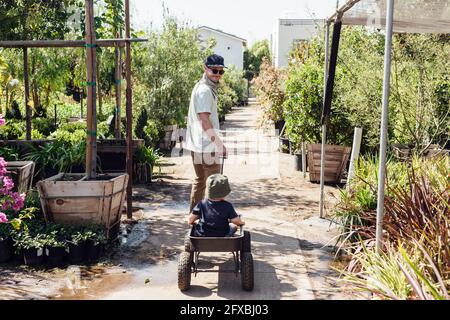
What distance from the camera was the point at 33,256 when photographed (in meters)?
5.03

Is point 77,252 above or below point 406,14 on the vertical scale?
below

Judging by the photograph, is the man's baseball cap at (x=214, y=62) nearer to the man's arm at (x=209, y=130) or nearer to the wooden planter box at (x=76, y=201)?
the man's arm at (x=209, y=130)

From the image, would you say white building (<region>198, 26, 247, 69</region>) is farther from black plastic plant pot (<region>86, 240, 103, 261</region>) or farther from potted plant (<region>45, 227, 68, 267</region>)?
potted plant (<region>45, 227, 68, 267</region>)

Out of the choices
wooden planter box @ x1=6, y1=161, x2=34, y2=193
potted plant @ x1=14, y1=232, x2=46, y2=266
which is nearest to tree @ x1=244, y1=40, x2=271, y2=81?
wooden planter box @ x1=6, y1=161, x2=34, y2=193

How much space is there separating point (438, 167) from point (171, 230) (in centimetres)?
304

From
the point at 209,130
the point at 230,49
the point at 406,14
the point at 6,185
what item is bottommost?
the point at 6,185

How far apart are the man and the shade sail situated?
152cm

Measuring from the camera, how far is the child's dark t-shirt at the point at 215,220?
4625 millimetres

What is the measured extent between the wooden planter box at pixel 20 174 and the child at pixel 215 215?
112 inches

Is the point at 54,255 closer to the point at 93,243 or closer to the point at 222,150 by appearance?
the point at 93,243

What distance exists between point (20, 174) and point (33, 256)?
72.9 inches

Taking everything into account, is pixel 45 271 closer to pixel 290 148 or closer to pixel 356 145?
pixel 356 145

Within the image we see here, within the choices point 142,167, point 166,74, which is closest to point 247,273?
point 142,167
